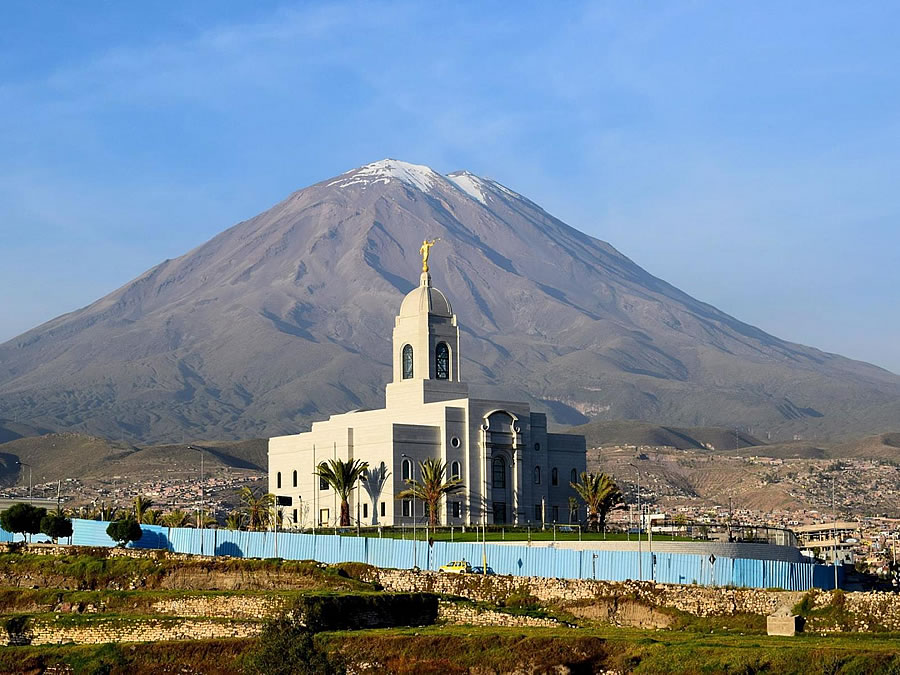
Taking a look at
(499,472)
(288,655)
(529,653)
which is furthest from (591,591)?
(499,472)

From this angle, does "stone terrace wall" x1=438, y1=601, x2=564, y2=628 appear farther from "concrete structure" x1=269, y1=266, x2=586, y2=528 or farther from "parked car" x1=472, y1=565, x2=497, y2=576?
"concrete structure" x1=269, y1=266, x2=586, y2=528

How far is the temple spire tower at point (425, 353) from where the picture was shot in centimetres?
8781

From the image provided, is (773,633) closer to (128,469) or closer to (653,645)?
(653,645)

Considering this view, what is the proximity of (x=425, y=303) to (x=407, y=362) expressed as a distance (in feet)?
12.2

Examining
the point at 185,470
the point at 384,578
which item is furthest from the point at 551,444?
the point at 185,470

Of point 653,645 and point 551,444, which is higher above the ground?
point 551,444

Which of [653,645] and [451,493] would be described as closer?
[653,645]

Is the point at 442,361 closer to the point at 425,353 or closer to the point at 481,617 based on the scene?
the point at 425,353

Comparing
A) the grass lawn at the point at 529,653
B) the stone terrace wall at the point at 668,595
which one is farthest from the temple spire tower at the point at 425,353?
the grass lawn at the point at 529,653

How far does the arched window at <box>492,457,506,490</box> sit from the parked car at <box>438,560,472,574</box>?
2888 cm

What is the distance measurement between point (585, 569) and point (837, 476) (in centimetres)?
14900

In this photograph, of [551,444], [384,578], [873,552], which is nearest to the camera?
[384,578]

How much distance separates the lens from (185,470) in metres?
184

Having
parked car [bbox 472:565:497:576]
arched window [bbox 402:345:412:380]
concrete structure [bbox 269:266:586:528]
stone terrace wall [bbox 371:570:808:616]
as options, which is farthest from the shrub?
arched window [bbox 402:345:412:380]
